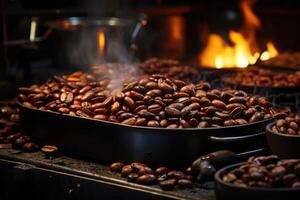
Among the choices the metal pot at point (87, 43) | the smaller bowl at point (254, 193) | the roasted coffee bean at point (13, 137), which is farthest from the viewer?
the metal pot at point (87, 43)

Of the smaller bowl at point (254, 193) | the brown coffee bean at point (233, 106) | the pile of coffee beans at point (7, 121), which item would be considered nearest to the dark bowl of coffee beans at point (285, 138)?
the brown coffee bean at point (233, 106)

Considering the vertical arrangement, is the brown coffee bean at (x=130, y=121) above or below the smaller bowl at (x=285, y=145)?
above

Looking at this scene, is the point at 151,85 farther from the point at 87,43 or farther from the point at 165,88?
the point at 87,43

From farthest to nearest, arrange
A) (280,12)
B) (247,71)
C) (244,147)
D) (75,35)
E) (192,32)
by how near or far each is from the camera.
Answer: (192,32), (280,12), (75,35), (247,71), (244,147)

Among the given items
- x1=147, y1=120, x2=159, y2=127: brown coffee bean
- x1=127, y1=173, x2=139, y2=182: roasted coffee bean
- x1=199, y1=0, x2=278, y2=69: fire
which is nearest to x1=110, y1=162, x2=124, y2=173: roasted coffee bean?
x1=127, y1=173, x2=139, y2=182: roasted coffee bean

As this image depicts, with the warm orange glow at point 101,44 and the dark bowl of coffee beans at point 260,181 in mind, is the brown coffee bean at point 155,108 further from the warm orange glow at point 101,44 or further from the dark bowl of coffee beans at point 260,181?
the warm orange glow at point 101,44

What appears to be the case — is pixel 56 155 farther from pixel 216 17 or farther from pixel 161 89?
pixel 216 17

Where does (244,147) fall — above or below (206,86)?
below

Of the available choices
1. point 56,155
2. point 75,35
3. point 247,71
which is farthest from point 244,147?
point 75,35
